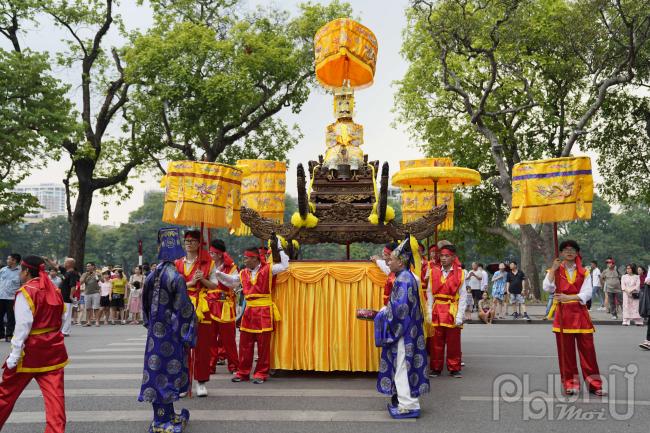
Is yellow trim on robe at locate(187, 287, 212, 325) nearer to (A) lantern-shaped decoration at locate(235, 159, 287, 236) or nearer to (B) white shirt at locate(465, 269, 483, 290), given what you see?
(A) lantern-shaped decoration at locate(235, 159, 287, 236)

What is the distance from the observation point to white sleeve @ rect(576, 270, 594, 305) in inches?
266

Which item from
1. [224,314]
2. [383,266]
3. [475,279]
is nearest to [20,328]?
[224,314]

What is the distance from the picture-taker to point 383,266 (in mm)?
7824

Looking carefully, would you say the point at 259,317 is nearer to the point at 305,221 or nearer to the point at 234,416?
the point at 305,221

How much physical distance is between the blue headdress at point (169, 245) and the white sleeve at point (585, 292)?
176 inches

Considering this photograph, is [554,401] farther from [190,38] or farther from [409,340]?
[190,38]

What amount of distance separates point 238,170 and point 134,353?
4793mm

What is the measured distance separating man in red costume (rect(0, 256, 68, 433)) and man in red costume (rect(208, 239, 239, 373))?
10.4ft

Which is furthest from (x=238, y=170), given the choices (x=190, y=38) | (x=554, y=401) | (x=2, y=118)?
(x=190, y=38)

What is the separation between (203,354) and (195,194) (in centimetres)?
188

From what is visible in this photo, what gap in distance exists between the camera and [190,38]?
72.3 feet

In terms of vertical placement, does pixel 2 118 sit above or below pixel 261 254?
above

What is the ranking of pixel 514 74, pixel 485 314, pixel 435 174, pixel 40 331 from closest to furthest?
pixel 40 331 → pixel 435 174 → pixel 485 314 → pixel 514 74

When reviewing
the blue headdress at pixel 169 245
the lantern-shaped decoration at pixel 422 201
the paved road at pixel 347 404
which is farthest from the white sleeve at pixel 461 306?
the blue headdress at pixel 169 245
